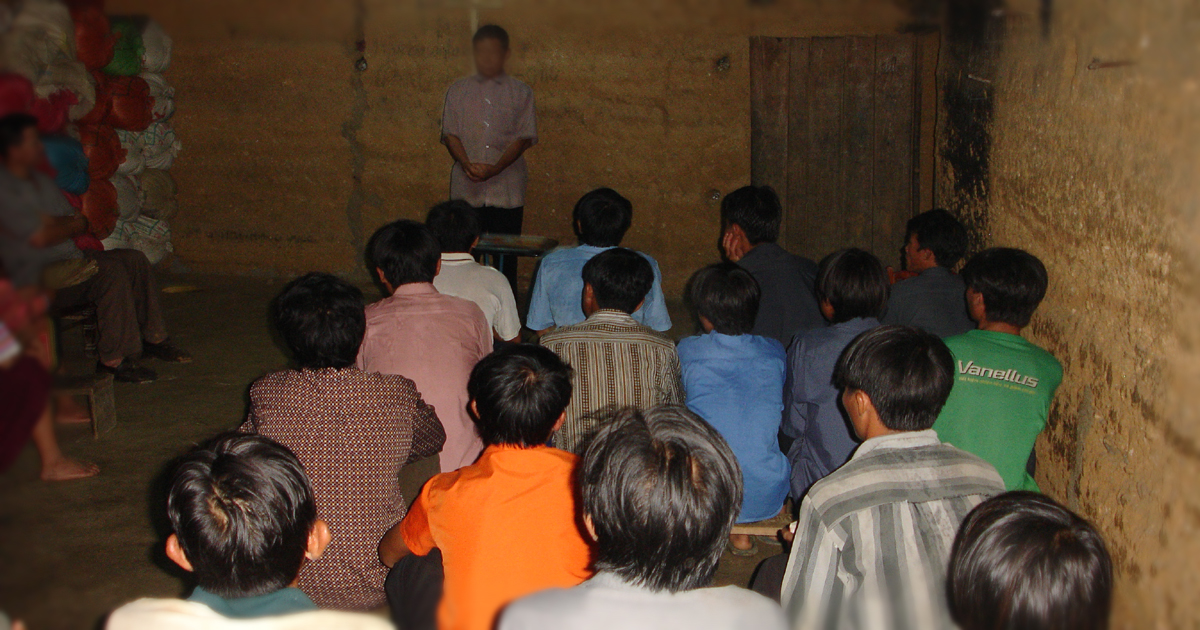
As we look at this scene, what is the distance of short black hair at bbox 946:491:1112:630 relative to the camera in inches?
37.1

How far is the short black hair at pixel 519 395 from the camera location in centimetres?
164

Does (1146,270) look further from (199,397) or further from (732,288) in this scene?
(199,397)

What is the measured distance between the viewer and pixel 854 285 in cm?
Answer: 238

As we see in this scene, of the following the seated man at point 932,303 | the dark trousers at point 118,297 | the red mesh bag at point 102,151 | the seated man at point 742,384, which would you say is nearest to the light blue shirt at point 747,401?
the seated man at point 742,384

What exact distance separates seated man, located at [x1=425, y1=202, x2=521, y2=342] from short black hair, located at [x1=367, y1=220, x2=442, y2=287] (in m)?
0.27

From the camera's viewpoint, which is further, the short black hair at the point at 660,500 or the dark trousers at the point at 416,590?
the dark trousers at the point at 416,590

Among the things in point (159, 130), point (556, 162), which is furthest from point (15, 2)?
point (159, 130)

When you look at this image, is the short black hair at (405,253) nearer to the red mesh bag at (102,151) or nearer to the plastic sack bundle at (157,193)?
the red mesh bag at (102,151)

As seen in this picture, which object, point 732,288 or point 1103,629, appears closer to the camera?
point 1103,629

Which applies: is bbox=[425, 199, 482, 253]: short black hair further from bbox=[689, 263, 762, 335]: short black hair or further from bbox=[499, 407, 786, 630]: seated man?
bbox=[499, 407, 786, 630]: seated man

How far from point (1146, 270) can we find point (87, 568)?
2.69 metres

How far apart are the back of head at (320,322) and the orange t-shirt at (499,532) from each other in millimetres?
572

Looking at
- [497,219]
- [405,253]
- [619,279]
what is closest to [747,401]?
[619,279]

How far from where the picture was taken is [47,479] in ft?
1.37
